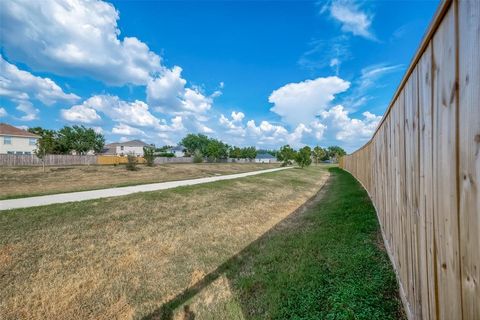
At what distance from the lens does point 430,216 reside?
149cm

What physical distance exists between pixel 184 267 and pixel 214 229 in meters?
2.00

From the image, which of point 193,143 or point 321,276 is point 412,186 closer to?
point 321,276

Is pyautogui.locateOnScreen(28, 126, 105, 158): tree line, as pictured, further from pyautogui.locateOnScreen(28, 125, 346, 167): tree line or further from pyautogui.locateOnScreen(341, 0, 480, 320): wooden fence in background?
pyautogui.locateOnScreen(341, 0, 480, 320): wooden fence in background

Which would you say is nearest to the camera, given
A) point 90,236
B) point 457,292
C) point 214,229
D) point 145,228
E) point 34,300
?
point 457,292

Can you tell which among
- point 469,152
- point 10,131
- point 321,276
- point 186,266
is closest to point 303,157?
point 186,266

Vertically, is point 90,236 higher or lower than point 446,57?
lower

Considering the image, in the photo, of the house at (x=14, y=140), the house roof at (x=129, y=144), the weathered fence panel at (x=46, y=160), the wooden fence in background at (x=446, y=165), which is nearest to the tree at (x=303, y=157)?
the weathered fence panel at (x=46, y=160)

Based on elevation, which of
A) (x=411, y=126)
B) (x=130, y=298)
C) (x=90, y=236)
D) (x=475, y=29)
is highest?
(x=475, y=29)

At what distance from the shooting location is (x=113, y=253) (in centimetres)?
461

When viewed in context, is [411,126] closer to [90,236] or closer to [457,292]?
[457,292]

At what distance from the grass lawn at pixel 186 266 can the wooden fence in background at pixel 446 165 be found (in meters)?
1.40

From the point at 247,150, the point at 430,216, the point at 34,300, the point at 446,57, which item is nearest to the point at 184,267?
the point at 34,300

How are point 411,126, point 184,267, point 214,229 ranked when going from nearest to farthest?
point 411,126
point 184,267
point 214,229

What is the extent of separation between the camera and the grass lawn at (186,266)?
3.06 metres
